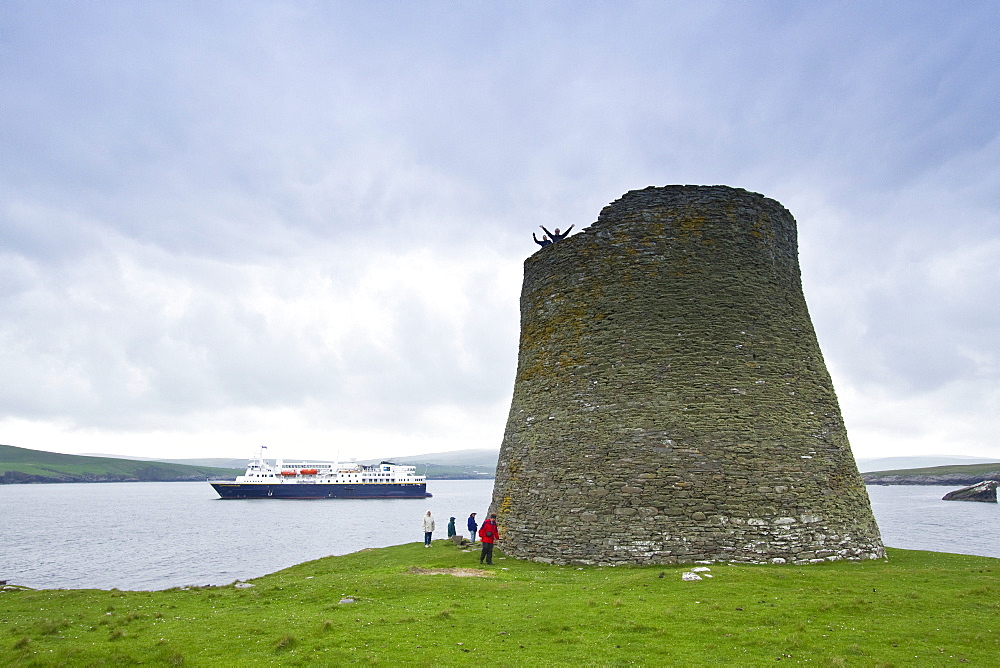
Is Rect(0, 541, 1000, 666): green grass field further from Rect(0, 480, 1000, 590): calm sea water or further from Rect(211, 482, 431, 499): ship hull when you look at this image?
Rect(211, 482, 431, 499): ship hull

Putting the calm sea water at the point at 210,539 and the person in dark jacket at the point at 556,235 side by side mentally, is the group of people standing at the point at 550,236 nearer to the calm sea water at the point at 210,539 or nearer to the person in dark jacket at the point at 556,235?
the person in dark jacket at the point at 556,235

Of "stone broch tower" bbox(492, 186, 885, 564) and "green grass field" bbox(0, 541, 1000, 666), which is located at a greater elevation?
"stone broch tower" bbox(492, 186, 885, 564)

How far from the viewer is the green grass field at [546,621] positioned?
373 inches

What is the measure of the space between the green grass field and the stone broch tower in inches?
56.2

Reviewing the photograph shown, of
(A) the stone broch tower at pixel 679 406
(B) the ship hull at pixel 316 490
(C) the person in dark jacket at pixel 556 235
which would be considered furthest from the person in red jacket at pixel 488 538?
(B) the ship hull at pixel 316 490

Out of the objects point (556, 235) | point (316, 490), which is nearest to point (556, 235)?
point (556, 235)

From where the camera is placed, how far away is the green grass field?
31.1 feet

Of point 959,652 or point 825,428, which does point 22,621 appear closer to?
point 959,652

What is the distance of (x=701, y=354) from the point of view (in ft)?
63.9

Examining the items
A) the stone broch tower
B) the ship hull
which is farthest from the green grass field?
the ship hull

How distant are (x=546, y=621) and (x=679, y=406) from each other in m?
9.38

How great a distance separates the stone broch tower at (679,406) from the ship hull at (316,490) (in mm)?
96717

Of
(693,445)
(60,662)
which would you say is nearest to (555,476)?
(693,445)

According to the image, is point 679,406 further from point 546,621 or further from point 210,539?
point 210,539
